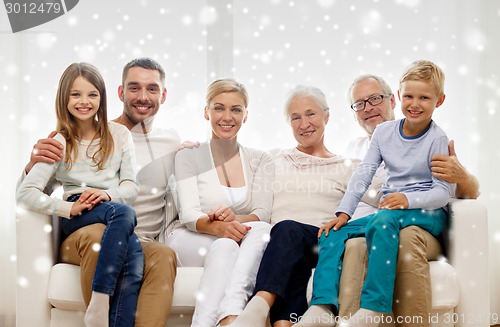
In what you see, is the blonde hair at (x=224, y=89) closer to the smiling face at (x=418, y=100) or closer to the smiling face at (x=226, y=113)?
the smiling face at (x=226, y=113)

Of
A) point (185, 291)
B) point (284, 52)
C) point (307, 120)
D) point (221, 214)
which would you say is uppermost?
point (284, 52)

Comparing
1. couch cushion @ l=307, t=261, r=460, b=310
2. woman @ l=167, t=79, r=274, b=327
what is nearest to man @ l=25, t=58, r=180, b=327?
woman @ l=167, t=79, r=274, b=327

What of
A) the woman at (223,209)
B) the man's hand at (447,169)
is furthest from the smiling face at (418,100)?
the woman at (223,209)

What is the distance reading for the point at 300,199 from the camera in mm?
2271

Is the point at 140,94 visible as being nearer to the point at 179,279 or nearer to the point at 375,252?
the point at 179,279

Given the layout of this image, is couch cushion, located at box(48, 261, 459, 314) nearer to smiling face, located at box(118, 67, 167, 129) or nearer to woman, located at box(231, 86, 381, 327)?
woman, located at box(231, 86, 381, 327)

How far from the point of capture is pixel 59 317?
76.9 inches

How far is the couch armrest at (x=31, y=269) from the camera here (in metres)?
1.95

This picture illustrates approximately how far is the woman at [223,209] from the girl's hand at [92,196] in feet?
1.07

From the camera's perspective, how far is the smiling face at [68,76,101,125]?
81.5 inches

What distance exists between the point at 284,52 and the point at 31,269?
5.49 ft

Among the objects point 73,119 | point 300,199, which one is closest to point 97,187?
point 73,119

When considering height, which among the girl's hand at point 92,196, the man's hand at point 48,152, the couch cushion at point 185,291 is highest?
the man's hand at point 48,152

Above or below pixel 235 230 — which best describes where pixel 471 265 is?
below
